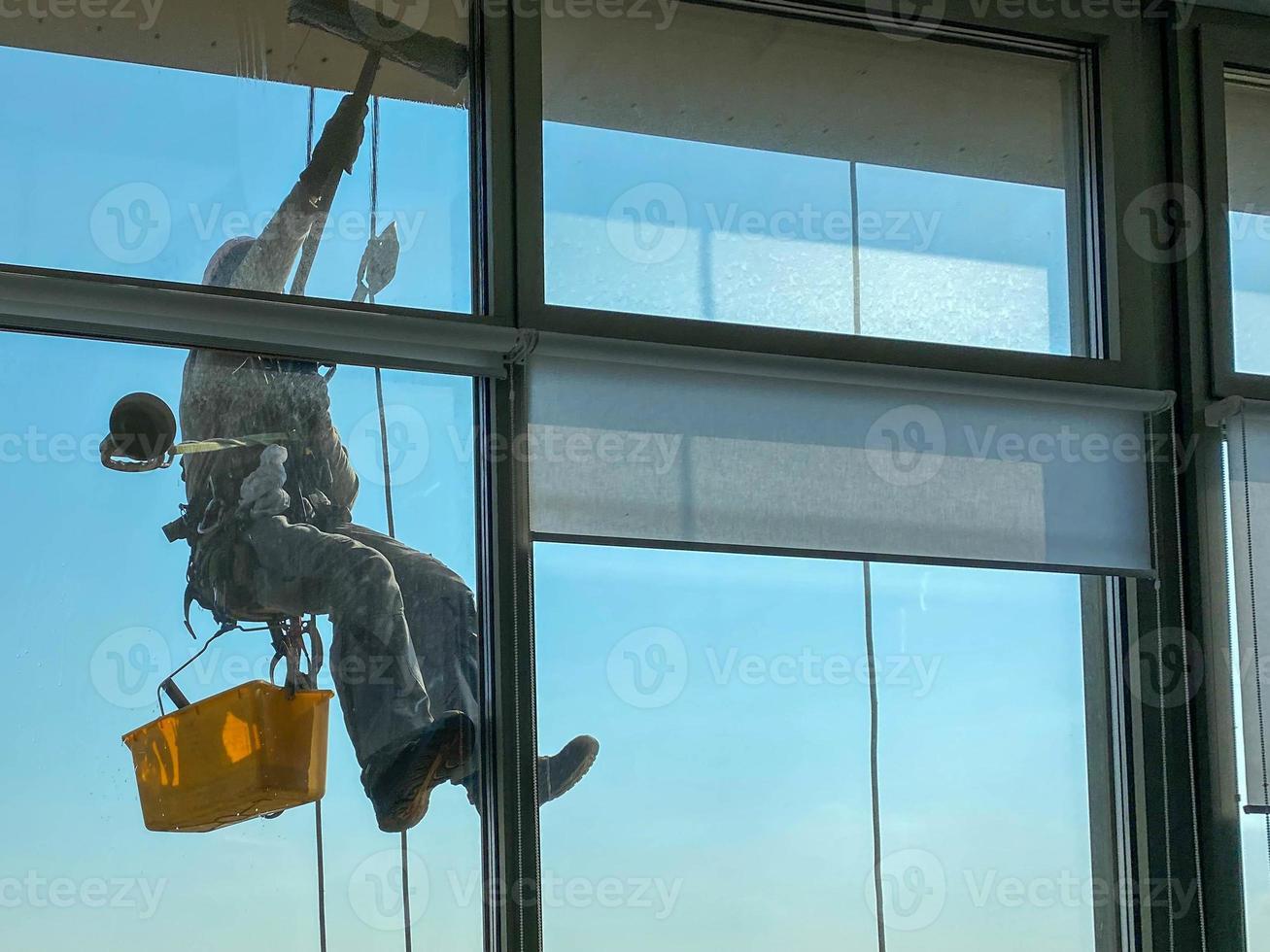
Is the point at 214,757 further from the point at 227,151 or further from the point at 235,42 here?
the point at 235,42

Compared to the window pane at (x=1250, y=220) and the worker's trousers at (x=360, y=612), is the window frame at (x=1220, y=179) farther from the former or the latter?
Answer: the worker's trousers at (x=360, y=612)

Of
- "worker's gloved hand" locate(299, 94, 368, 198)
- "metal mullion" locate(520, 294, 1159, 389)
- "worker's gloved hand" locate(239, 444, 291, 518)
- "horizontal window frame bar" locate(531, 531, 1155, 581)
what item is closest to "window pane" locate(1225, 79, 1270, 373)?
"metal mullion" locate(520, 294, 1159, 389)

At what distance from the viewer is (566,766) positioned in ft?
8.52

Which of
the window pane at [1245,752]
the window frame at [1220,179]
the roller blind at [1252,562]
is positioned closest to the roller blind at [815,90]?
the window frame at [1220,179]

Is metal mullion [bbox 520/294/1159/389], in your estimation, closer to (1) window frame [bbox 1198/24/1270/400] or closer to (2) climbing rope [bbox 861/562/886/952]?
(1) window frame [bbox 1198/24/1270/400]

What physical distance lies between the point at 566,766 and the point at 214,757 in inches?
24.5

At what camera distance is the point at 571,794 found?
2.60 meters

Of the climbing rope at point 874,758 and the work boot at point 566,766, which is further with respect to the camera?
the climbing rope at point 874,758

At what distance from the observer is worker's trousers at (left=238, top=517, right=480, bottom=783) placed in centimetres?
249

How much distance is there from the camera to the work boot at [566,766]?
2584 millimetres

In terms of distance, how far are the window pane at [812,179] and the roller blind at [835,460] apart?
180 mm

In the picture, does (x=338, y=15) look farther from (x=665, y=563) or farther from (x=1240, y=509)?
(x=1240, y=509)

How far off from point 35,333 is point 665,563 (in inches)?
46.4

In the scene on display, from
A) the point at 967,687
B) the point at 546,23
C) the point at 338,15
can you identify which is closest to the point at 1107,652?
the point at 967,687
